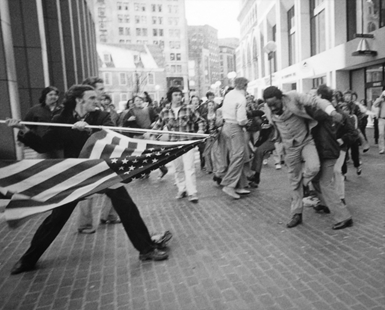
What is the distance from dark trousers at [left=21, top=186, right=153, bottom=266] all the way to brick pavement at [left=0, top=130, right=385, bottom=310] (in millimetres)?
190

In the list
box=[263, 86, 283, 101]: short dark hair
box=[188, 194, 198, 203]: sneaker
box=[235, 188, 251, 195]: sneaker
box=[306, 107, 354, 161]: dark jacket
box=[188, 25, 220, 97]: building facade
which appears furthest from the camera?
box=[188, 25, 220, 97]: building facade

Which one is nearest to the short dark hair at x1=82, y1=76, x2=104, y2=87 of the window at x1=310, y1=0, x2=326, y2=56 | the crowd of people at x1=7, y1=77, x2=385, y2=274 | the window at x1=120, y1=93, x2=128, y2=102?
the crowd of people at x1=7, y1=77, x2=385, y2=274

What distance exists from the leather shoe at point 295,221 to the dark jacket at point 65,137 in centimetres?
267

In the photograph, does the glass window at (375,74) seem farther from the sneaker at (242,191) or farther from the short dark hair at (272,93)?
the short dark hair at (272,93)

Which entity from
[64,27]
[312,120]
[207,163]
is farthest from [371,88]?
[312,120]

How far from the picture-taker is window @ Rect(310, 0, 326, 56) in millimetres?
25969

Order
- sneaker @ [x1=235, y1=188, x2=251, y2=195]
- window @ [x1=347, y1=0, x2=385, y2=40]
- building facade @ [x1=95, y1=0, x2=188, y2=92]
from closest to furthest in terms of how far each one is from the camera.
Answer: sneaker @ [x1=235, y1=188, x2=251, y2=195] → window @ [x1=347, y1=0, x2=385, y2=40] → building facade @ [x1=95, y1=0, x2=188, y2=92]

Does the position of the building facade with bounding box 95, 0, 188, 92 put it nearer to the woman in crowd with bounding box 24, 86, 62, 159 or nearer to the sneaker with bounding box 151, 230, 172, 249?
the woman in crowd with bounding box 24, 86, 62, 159

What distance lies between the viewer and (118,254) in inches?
166

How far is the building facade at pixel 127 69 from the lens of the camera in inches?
2751

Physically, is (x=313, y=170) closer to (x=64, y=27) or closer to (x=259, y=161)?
(x=259, y=161)

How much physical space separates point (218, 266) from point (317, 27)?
1075 inches

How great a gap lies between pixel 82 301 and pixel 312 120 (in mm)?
3428

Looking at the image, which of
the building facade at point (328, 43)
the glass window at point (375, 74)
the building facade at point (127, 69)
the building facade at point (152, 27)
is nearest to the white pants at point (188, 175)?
the building facade at point (328, 43)
